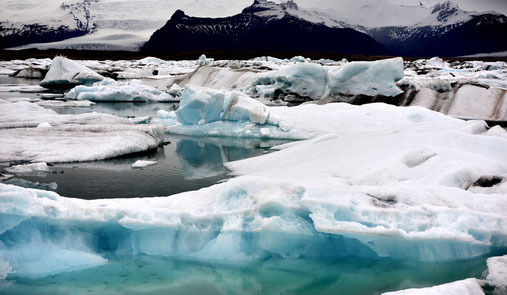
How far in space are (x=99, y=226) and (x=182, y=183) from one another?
265 centimetres

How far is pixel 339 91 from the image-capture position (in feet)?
50.8

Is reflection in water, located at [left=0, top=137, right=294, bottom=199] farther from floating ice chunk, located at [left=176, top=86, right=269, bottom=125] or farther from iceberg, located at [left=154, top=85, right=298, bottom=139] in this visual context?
floating ice chunk, located at [left=176, top=86, right=269, bottom=125]

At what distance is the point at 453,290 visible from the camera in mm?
2885

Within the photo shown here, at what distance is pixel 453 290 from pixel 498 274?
2.46ft

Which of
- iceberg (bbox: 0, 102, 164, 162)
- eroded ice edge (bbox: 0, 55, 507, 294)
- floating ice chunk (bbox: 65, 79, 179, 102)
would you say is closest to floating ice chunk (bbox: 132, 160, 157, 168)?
iceberg (bbox: 0, 102, 164, 162)

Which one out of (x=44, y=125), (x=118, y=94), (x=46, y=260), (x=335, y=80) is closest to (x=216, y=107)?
(x=44, y=125)

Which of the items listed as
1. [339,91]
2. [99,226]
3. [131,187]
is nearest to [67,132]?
A: [131,187]

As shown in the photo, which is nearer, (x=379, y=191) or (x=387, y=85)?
(x=379, y=191)

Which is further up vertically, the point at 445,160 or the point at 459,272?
the point at 445,160

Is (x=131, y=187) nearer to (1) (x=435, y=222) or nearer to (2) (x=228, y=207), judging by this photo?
(2) (x=228, y=207)

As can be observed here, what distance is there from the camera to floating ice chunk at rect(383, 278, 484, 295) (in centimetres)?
Result: 281

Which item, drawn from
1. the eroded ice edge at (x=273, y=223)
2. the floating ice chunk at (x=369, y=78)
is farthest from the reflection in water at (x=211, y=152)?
the floating ice chunk at (x=369, y=78)

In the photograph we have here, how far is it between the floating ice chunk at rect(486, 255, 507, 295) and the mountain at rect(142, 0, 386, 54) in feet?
314

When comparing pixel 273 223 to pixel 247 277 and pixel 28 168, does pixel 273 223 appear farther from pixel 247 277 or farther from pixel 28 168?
pixel 28 168
